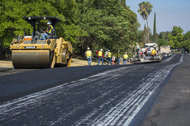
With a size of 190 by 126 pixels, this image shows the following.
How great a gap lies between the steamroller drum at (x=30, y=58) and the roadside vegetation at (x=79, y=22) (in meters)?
1.85

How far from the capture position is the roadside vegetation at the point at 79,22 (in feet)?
71.1

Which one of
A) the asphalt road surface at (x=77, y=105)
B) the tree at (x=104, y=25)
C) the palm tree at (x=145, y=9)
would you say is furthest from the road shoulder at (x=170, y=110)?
the palm tree at (x=145, y=9)

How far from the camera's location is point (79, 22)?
34.4 meters

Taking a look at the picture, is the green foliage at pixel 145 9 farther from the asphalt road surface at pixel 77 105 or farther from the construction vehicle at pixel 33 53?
the asphalt road surface at pixel 77 105

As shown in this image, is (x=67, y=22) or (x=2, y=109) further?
(x=67, y=22)

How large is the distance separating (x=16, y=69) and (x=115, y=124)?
10.7 m

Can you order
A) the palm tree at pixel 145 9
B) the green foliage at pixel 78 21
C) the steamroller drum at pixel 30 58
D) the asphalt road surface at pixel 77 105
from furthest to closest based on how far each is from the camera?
the palm tree at pixel 145 9
the green foliage at pixel 78 21
the steamroller drum at pixel 30 58
the asphalt road surface at pixel 77 105

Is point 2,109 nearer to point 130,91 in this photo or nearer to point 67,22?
point 130,91

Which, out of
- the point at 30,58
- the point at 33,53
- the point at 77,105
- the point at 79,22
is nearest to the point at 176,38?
the point at 79,22

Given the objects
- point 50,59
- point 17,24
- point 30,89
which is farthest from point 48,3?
point 30,89

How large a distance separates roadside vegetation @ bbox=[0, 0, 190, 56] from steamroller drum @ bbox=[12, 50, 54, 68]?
6.07ft

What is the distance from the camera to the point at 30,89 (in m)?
6.69

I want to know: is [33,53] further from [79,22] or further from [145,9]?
[145,9]

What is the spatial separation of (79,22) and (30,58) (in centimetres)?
2200
